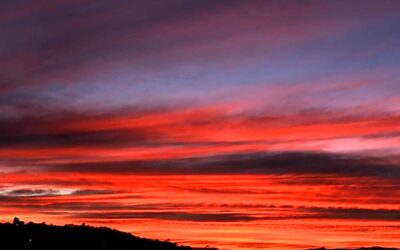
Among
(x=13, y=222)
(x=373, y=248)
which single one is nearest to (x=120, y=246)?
(x=13, y=222)

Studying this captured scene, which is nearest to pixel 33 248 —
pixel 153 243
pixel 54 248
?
pixel 54 248

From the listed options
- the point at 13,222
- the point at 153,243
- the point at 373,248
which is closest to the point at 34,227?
the point at 13,222

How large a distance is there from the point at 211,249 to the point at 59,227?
11094 mm

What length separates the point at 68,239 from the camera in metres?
87.6

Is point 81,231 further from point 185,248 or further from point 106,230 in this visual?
point 185,248

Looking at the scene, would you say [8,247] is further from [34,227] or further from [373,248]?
[373,248]

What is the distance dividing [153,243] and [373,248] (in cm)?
1565

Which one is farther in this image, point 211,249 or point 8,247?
point 211,249

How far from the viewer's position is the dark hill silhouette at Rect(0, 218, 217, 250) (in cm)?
8669

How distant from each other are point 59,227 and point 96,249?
12.3ft

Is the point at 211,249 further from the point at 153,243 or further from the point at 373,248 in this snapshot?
the point at 373,248

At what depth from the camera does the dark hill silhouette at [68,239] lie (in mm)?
86688

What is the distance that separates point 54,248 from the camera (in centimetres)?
8656

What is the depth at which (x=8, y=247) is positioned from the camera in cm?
8562
